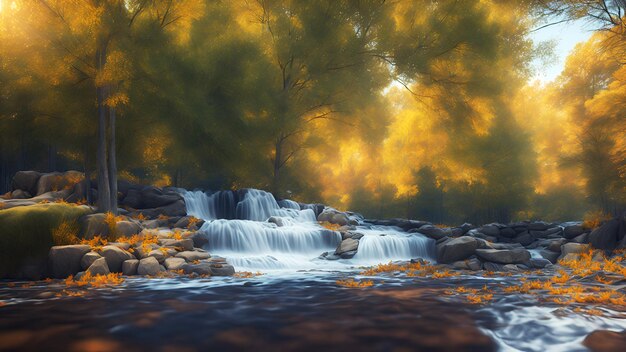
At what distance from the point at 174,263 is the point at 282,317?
501cm

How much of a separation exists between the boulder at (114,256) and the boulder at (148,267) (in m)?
0.40

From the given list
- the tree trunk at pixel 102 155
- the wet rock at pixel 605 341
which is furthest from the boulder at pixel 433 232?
the wet rock at pixel 605 341

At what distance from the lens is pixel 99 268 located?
309 inches

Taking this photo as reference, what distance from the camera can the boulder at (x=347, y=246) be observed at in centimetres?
1244

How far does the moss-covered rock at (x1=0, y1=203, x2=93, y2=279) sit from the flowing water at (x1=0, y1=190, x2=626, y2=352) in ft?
4.67

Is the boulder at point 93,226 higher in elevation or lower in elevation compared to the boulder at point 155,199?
lower

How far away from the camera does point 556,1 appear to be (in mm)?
12383

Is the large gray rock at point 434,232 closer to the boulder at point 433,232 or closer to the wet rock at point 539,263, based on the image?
the boulder at point 433,232

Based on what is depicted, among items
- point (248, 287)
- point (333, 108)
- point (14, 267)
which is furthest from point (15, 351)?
point (333, 108)

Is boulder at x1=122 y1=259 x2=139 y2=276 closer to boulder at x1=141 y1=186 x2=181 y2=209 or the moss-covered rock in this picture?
the moss-covered rock

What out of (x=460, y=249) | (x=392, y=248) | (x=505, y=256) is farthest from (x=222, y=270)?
(x=505, y=256)

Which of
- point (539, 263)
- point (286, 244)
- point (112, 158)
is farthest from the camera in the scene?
point (286, 244)

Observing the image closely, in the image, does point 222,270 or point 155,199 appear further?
point 155,199

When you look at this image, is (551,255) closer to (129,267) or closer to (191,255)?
(191,255)
